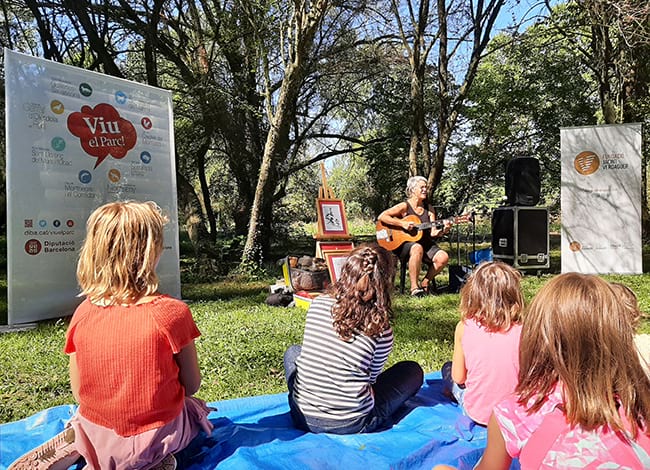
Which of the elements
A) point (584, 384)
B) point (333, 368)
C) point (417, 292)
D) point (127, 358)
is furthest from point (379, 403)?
point (417, 292)

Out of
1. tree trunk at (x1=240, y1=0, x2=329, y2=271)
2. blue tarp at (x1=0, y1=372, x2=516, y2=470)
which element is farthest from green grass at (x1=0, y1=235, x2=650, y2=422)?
tree trunk at (x1=240, y1=0, x2=329, y2=271)

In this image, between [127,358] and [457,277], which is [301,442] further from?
[457,277]

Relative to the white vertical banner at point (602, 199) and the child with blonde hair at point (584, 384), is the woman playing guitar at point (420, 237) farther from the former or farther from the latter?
the child with blonde hair at point (584, 384)

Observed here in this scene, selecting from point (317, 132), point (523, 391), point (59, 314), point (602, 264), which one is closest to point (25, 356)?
point (59, 314)

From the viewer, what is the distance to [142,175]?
5.50 m

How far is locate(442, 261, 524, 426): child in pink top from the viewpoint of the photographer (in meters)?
2.27

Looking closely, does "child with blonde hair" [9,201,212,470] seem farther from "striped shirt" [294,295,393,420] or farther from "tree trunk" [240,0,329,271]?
"tree trunk" [240,0,329,271]

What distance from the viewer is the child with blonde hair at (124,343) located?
178 centimetres

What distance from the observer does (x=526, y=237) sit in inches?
313

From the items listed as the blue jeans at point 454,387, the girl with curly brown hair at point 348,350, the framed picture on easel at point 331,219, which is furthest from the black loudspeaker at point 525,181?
the girl with curly brown hair at point 348,350

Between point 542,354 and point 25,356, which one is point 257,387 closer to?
point 25,356

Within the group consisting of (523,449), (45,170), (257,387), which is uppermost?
(45,170)

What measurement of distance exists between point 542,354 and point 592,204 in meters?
7.82

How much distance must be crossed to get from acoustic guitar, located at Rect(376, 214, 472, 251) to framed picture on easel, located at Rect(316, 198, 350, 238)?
493 mm
